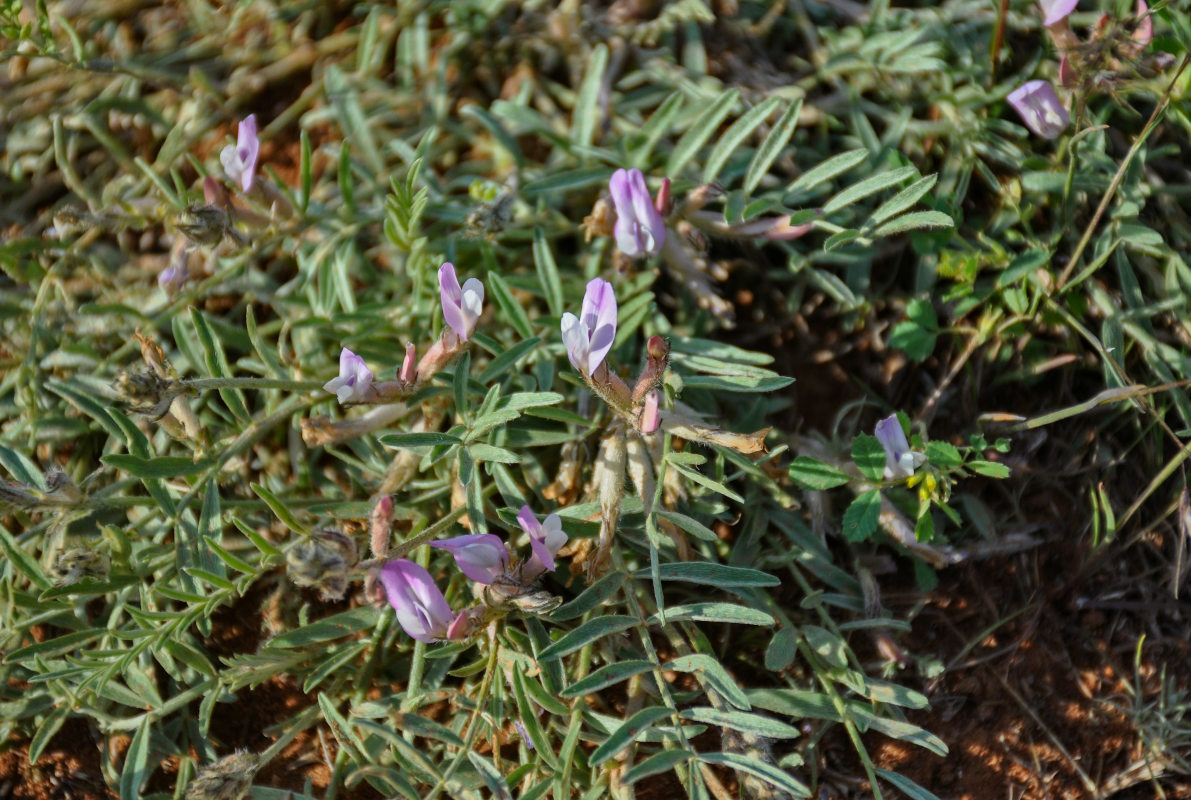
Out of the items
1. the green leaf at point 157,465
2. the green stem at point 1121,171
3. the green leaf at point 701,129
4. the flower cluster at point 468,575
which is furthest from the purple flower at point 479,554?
the green stem at point 1121,171

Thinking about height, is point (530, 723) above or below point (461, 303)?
below

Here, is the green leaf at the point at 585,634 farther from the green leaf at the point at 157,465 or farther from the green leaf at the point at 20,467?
the green leaf at the point at 20,467

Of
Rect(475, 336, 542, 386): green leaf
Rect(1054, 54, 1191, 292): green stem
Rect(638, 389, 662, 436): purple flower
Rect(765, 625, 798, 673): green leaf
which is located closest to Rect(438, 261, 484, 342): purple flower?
Rect(475, 336, 542, 386): green leaf

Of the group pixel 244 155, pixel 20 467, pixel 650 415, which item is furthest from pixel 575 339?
pixel 20 467

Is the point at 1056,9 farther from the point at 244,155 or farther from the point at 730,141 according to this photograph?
the point at 244,155

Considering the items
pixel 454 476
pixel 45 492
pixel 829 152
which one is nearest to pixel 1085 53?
pixel 829 152

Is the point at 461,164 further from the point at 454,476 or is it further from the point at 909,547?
the point at 909,547
